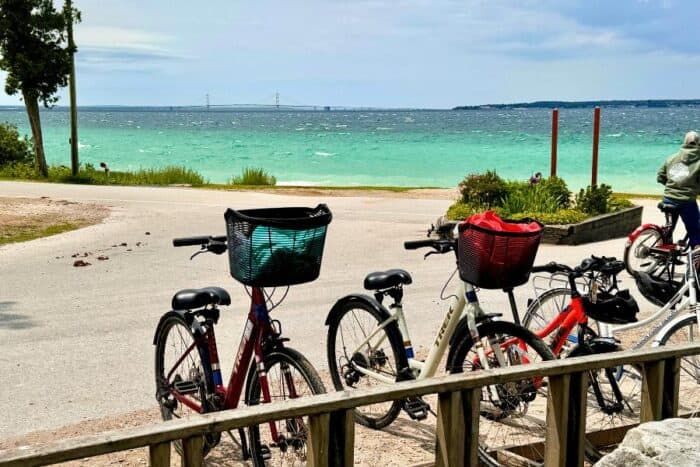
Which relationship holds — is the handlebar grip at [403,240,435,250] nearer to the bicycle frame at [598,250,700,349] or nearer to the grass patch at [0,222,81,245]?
the bicycle frame at [598,250,700,349]

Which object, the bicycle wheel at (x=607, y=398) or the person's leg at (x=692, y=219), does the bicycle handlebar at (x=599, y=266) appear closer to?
the bicycle wheel at (x=607, y=398)

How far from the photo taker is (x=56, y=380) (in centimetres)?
650

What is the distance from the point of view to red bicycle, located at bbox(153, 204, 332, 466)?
4090 mm

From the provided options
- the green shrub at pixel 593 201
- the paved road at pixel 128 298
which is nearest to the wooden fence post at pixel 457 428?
the paved road at pixel 128 298

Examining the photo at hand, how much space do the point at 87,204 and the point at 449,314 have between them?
15934 millimetres

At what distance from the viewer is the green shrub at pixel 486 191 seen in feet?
51.4

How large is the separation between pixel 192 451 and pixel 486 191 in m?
13.1

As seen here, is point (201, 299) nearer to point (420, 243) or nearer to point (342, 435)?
point (420, 243)

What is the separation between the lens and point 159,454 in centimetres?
293

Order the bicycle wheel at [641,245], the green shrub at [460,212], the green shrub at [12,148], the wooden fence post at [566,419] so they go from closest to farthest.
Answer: the wooden fence post at [566,419]
the bicycle wheel at [641,245]
the green shrub at [460,212]
the green shrub at [12,148]

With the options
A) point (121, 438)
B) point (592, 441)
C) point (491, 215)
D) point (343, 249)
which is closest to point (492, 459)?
point (592, 441)

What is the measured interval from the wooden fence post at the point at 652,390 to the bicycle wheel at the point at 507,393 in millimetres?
468

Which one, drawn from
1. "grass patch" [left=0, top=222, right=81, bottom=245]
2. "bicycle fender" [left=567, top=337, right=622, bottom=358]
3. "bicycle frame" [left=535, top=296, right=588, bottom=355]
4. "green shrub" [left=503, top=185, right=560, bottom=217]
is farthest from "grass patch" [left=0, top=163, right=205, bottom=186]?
"bicycle fender" [left=567, top=337, right=622, bottom=358]

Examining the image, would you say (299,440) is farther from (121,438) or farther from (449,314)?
(121,438)
